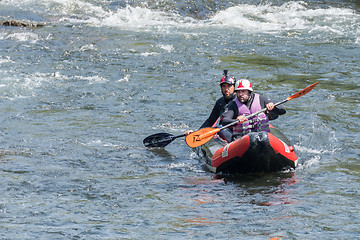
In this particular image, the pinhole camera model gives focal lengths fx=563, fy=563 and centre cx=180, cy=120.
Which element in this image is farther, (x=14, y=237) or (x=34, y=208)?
(x=34, y=208)

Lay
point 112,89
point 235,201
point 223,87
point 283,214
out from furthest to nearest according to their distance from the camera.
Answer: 1. point 112,89
2. point 223,87
3. point 235,201
4. point 283,214

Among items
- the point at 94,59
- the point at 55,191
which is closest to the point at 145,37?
the point at 94,59

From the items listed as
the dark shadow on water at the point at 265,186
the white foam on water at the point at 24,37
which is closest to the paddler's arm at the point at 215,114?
the dark shadow on water at the point at 265,186

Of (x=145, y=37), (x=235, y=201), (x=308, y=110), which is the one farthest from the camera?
(x=145, y=37)

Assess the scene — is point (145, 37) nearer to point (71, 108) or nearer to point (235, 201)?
point (71, 108)

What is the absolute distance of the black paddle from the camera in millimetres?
9172

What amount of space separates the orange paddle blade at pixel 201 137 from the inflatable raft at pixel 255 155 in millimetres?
352

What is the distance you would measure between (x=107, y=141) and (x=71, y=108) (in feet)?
7.30

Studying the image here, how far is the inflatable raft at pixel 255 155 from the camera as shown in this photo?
23.1 feet

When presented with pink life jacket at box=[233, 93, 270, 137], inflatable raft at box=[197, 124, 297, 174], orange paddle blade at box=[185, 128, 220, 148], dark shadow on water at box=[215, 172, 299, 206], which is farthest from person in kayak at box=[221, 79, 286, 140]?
dark shadow on water at box=[215, 172, 299, 206]

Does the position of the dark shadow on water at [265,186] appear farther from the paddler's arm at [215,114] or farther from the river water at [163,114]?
the paddler's arm at [215,114]

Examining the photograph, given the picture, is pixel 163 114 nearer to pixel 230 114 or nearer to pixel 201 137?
pixel 201 137

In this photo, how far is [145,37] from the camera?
17.4 meters

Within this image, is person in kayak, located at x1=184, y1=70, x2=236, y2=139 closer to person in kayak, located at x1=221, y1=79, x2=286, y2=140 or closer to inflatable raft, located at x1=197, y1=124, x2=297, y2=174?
person in kayak, located at x1=221, y1=79, x2=286, y2=140
